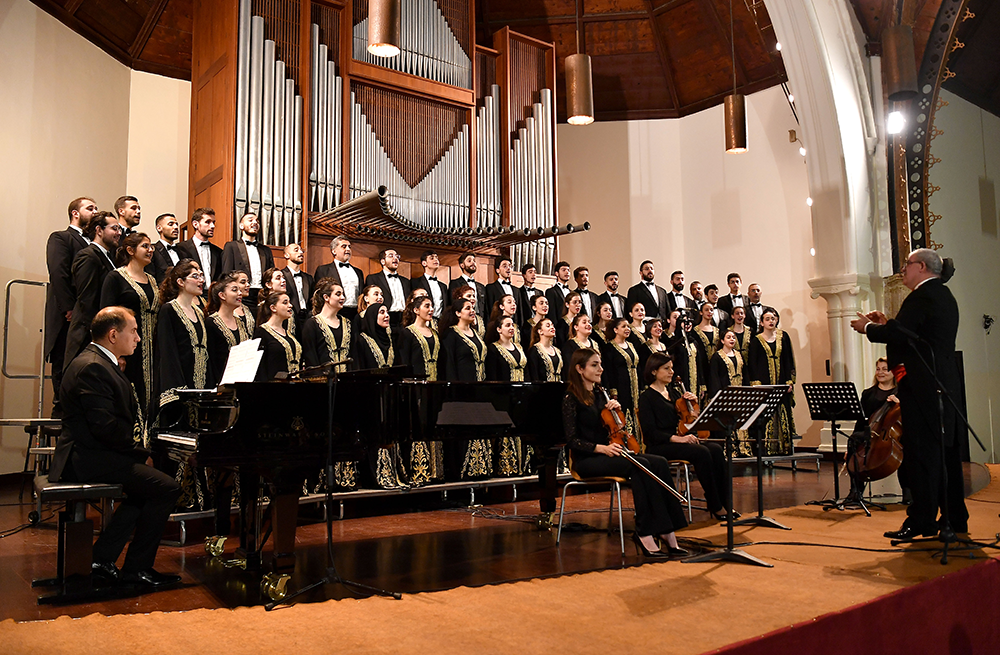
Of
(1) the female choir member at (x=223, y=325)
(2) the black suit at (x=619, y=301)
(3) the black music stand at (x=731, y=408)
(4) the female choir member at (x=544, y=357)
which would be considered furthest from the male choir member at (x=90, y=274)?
(2) the black suit at (x=619, y=301)

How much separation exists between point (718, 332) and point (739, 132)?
6.51 ft

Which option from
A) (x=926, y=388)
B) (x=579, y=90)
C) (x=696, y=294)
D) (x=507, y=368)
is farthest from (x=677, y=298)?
(x=926, y=388)

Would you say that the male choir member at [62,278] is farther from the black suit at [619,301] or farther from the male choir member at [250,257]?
the black suit at [619,301]

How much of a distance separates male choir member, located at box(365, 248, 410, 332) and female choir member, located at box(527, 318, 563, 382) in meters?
1.28

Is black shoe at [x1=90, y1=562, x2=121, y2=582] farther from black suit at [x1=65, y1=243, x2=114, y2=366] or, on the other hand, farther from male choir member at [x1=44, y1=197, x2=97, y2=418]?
male choir member at [x1=44, y1=197, x2=97, y2=418]

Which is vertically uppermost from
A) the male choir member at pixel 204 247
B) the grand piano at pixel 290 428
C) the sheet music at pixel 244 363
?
the male choir member at pixel 204 247

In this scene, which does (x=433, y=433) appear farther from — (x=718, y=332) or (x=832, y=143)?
(x=832, y=143)

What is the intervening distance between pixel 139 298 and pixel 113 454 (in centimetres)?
158

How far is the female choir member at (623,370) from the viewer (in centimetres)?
689

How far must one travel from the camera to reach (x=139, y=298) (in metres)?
4.81

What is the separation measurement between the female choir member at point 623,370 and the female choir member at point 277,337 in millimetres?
2748

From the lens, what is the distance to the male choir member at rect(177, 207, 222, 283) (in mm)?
5941

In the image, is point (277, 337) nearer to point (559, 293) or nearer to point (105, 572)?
point (105, 572)

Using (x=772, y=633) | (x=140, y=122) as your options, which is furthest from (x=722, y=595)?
(x=140, y=122)
